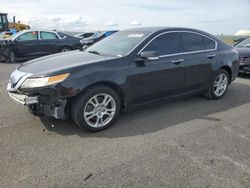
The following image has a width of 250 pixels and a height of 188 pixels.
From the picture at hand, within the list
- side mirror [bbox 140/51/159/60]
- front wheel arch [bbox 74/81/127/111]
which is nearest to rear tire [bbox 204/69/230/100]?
side mirror [bbox 140/51/159/60]

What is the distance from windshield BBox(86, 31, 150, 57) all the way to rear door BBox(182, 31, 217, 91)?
0.95 metres

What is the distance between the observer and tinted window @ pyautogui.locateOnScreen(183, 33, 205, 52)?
193 inches

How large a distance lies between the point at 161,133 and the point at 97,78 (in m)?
1.25

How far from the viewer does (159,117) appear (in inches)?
177

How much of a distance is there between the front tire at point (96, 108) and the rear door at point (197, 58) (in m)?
1.68

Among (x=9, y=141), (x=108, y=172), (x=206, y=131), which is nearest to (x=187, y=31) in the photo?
(x=206, y=131)

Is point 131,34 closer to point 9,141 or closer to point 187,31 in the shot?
point 187,31

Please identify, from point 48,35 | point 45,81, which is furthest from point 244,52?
point 48,35

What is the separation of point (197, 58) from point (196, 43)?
337 millimetres

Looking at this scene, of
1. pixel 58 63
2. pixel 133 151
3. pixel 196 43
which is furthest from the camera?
pixel 196 43

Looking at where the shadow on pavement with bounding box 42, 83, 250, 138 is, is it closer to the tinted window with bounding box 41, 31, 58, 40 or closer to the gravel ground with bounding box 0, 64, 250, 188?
the gravel ground with bounding box 0, 64, 250, 188

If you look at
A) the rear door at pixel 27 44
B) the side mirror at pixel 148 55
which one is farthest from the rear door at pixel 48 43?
the side mirror at pixel 148 55

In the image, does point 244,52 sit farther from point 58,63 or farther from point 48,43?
point 48,43

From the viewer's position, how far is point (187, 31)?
16.3 ft
